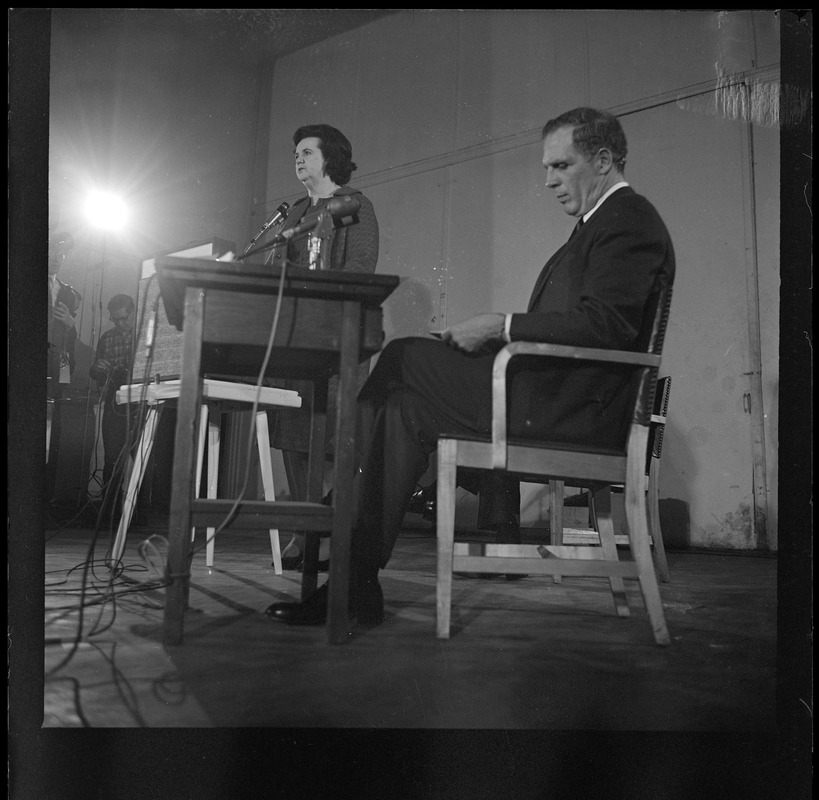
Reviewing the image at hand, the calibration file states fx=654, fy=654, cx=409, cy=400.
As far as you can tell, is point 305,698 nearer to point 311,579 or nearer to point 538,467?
point 311,579

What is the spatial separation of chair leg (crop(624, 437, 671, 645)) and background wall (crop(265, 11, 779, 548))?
27cm

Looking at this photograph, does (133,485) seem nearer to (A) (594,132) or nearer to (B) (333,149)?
(B) (333,149)

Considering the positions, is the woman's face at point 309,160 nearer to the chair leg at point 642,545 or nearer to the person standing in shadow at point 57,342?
the person standing in shadow at point 57,342

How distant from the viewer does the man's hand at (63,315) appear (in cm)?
141

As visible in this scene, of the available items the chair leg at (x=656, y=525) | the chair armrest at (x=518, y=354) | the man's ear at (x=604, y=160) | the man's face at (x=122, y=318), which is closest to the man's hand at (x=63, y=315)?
the man's face at (x=122, y=318)

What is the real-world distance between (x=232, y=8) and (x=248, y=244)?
1.70ft

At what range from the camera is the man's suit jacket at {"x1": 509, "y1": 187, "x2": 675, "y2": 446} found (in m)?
1.47

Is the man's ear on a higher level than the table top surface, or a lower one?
higher

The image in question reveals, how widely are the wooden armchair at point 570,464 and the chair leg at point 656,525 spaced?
1067 millimetres

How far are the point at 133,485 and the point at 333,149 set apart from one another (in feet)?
3.49

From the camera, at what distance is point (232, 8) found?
147cm

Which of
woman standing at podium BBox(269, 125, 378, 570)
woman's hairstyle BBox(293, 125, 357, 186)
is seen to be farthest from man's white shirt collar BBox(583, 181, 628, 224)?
woman's hairstyle BBox(293, 125, 357, 186)

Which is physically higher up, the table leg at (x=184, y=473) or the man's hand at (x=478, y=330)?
the man's hand at (x=478, y=330)

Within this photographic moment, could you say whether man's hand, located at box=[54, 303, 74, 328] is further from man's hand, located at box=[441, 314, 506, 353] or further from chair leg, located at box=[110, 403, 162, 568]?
man's hand, located at box=[441, 314, 506, 353]
